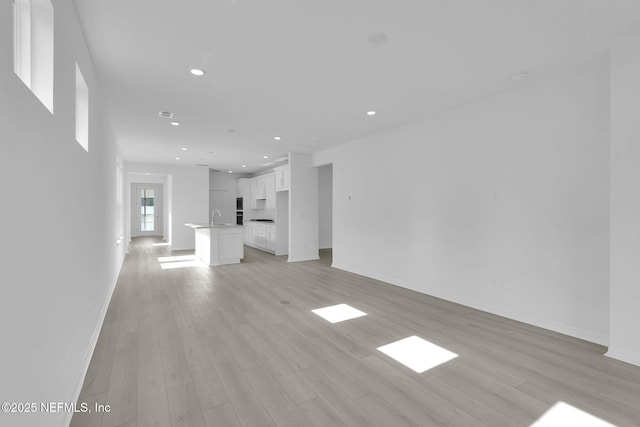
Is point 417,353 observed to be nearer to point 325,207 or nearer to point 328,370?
point 328,370

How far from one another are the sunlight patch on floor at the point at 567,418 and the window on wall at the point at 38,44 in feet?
11.5

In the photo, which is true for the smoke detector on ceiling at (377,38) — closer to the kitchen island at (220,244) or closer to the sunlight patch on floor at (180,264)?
the kitchen island at (220,244)

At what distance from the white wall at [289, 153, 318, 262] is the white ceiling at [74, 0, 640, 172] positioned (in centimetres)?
289

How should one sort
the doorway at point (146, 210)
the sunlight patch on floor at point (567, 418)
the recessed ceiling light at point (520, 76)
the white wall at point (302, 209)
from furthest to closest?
the doorway at point (146, 210), the white wall at point (302, 209), the recessed ceiling light at point (520, 76), the sunlight patch on floor at point (567, 418)

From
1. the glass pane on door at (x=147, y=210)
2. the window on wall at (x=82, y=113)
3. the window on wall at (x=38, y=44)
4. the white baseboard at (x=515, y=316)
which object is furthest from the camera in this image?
the glass pane on door at (x=147, y=210)

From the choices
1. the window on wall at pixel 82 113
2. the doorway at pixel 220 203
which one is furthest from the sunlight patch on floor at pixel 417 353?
the doorway at pixel 220 203

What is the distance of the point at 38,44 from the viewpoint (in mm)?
1626

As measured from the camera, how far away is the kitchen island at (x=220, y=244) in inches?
269

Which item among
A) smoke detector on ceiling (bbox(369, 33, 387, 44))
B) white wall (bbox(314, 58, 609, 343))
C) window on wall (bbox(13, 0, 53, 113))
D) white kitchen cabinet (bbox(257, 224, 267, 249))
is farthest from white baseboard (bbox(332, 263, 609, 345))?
white kitchen cabinet (bbox(257, 224, 267, 249))

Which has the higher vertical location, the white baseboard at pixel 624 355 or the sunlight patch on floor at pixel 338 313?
the white baseboard at pixel 624 355

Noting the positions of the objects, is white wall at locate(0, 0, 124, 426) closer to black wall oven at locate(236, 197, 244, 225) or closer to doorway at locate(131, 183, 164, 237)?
black wall oven at locate(236, 197, 244, 225)

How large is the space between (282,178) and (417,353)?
21.7 ft

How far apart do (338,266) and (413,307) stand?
2859 mm

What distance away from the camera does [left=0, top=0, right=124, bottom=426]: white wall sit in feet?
3.50
